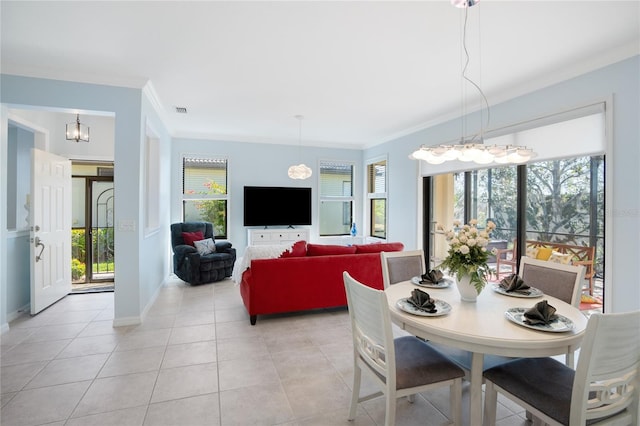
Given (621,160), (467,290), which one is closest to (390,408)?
(467,290)

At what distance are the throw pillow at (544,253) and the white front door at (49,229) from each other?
19.7 feet

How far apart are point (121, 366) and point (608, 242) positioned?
4.44m

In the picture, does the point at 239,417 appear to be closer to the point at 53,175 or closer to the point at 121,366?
the point at 121,366

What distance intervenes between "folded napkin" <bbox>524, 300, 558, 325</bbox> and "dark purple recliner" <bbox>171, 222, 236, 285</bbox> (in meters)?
4.64

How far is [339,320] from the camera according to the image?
364 cm

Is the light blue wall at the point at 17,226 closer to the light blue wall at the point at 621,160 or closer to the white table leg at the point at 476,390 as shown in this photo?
the white table leg at the point at 476,390

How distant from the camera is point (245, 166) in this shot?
21.4 ft

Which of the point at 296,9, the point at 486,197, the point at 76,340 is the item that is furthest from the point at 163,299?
the point at 486,197

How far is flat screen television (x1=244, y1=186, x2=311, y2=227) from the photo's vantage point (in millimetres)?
6371

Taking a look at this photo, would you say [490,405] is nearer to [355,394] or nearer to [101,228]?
[355,394]

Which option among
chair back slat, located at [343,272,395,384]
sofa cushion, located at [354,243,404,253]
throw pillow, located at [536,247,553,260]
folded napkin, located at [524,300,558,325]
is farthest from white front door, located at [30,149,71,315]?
throw pillow, located at [536,247,553,260]

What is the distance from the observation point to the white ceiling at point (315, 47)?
2.23 meters

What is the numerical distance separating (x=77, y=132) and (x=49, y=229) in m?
1.46

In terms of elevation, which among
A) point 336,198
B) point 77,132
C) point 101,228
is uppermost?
point 77,132
